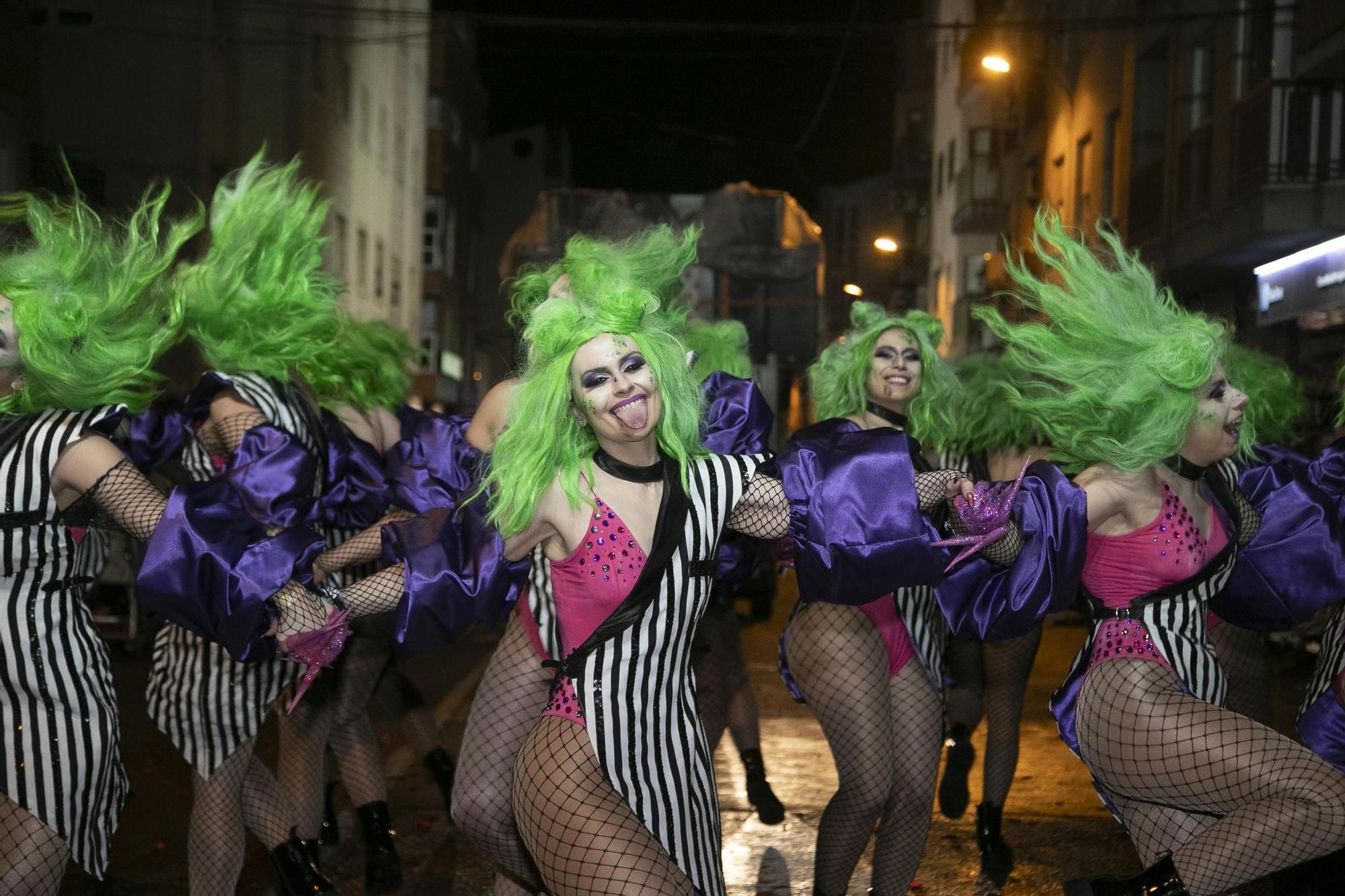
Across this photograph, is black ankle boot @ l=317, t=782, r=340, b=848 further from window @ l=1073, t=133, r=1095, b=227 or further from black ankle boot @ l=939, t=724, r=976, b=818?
→ window @ l=1073, t=133, r=1095, b=227

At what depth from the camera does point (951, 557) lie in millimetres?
3707

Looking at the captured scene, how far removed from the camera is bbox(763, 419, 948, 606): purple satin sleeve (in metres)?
3.48

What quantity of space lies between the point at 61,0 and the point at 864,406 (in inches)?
633

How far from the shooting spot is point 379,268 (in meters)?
30.9

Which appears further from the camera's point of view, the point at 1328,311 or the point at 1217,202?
the point at 1217,202

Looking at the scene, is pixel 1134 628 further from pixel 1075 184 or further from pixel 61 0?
pixel 1075 184

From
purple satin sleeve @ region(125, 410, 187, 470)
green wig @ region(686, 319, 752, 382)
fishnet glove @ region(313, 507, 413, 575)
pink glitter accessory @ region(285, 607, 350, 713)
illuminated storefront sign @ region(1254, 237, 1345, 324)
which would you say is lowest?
pink glitter accessory @ region(285, 607, 350, 713)

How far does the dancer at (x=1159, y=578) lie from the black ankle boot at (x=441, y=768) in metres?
2.74

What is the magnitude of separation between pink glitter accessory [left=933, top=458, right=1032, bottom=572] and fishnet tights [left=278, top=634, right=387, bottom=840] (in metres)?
2.54

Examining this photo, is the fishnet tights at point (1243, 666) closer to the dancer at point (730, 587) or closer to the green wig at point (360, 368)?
the dancer at point (730, 587)

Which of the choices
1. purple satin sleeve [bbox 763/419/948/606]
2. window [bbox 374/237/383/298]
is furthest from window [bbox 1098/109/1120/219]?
purple satin sleeve [bbox 763/419/948/606]

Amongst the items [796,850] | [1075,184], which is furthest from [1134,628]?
[1075,184]

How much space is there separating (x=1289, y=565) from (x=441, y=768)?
3365mm

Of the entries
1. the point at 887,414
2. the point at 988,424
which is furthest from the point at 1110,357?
the point at 988,424
